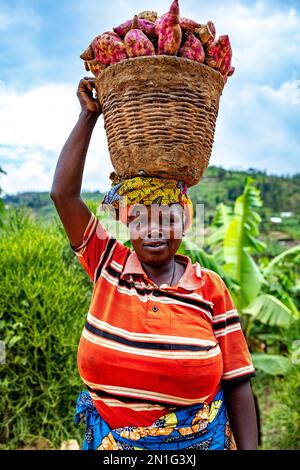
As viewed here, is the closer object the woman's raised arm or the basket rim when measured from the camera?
the basket rim

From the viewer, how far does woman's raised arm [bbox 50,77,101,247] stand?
171 centimetres

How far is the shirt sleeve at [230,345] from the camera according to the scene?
1.71 metres

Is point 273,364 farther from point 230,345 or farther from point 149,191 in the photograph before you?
point 149,191

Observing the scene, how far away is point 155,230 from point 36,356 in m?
2.91

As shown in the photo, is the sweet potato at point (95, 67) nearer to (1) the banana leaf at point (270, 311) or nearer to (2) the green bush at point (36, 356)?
(2) the green bush at point (36, 356)

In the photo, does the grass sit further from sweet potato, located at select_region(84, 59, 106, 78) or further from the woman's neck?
sweet potato, located at select_region(84, 59, 106, 78)

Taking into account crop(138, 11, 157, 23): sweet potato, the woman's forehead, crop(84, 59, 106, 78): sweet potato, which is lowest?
the woman's forehead

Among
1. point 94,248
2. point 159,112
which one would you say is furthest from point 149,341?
point 159,112

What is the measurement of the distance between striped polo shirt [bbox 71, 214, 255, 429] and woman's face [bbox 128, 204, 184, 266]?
78mm

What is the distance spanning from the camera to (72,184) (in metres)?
1.71

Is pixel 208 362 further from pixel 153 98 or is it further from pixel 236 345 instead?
pixel 153 98

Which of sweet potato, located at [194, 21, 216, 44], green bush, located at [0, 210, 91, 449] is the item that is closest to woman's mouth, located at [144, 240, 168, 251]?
sweet potato, located at [194, 21, 216, 44]

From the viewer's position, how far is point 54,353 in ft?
13.9

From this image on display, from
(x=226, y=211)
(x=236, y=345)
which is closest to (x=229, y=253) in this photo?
(x=226, y=211)
